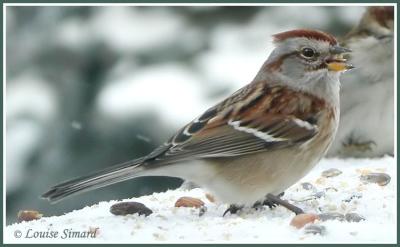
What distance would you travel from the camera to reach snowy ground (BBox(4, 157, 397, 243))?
455 cm

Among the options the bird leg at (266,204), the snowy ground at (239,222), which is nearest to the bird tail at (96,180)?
the snowy ground at (239,222)

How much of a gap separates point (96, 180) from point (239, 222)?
74cm

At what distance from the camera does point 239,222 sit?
4789mm

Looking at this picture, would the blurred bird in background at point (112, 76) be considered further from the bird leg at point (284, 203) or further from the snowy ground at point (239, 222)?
the bird leg at point (284, 203)

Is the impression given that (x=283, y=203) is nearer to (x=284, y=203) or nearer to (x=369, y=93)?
(x=284, y=203)

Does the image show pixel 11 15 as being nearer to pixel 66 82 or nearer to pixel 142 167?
pixel 66 82

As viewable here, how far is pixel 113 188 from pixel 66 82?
2.71 feet

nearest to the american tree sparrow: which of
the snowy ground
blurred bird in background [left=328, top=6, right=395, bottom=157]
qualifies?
the snowy ground

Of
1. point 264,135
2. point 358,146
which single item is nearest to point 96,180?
point 264,135

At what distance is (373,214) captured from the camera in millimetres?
4988

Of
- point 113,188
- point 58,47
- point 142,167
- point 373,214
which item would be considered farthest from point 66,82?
point 373,214

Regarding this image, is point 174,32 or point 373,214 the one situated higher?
point 174,32

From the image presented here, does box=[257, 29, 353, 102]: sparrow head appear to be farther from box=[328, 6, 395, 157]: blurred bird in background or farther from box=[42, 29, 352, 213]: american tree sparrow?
box=[328, 6, 395, 157]: blurred bird in background

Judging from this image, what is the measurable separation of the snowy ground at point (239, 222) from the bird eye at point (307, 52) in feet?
2.56
